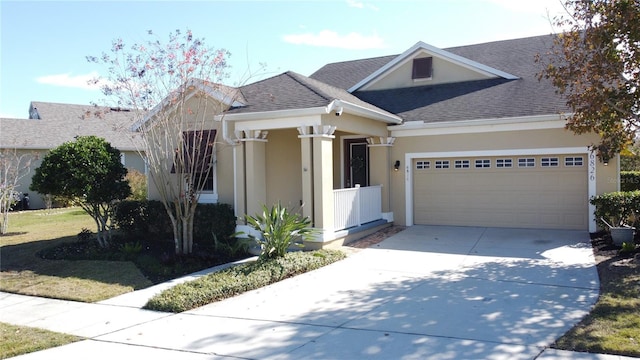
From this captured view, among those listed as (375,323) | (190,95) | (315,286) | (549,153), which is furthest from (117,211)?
(549,153)

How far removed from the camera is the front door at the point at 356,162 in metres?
15.5

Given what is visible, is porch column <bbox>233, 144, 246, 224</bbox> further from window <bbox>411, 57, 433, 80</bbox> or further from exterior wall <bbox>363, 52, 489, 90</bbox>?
window <bbox>411, 57, 433, 80</bbox>

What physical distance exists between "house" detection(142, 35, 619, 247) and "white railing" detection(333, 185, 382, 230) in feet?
0.10

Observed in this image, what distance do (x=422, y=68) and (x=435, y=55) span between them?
63cm

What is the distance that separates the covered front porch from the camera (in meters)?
11.3

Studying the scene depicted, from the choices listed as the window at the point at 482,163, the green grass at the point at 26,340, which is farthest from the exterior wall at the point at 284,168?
the green grass at the point at 26,340

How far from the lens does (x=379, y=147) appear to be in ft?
47.4

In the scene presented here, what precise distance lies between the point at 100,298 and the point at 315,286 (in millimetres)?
3577

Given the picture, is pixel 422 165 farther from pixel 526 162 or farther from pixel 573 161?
pixel 573 161

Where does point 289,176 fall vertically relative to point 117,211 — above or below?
above

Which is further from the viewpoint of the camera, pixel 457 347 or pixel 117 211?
pixel 117 211

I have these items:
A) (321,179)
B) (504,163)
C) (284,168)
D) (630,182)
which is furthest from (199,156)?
(630,182)

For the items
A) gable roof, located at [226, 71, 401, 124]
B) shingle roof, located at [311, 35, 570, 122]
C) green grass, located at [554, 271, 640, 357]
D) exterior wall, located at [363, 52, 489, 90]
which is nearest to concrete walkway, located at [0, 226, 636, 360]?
green grass, located at [554, 271, 640, 357]

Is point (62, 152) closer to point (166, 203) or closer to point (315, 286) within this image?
point (166, 203)
